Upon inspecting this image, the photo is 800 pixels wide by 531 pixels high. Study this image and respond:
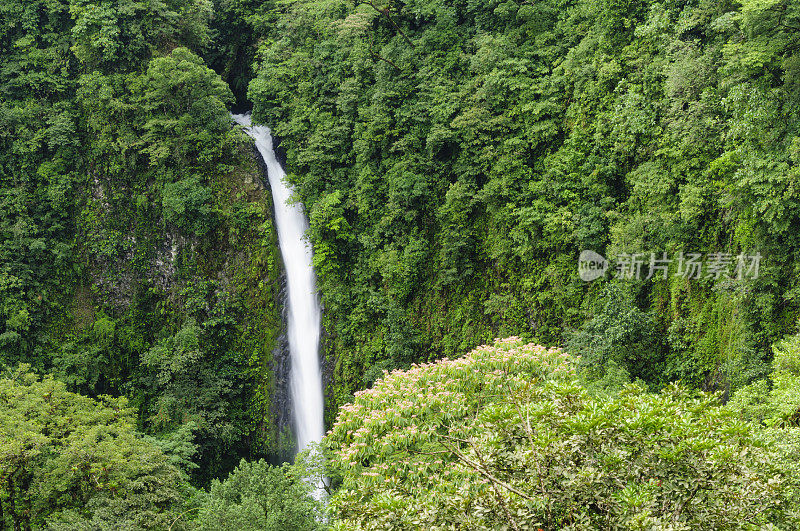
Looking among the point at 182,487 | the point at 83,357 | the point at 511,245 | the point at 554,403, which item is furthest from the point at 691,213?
the point at 83,357

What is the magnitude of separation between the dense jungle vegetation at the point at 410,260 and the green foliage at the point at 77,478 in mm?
57

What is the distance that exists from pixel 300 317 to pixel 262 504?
7.05m

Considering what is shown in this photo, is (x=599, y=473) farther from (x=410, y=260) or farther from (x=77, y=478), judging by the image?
(x=410, y=260)

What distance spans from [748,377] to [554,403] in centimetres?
545

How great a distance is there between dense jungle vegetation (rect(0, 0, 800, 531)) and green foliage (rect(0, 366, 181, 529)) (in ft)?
0.19

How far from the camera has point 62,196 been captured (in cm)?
1631

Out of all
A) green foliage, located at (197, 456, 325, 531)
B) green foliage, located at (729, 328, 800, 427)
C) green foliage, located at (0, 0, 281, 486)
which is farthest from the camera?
green foliage, located at (0, 0, 281, 486)

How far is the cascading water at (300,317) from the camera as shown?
15.1 metres

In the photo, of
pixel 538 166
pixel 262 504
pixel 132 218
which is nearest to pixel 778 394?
pixel 538 166

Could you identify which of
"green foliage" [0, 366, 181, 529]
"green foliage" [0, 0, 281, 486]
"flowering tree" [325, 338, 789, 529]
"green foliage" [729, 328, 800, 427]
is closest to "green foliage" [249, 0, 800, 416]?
"green foliage" [729, 328, 800, 427]

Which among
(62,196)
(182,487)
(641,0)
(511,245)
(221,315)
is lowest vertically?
(182,487)

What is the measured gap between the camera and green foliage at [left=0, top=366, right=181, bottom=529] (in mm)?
9680

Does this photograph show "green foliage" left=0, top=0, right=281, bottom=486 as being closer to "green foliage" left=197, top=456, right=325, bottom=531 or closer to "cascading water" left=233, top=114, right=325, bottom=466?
"cascading water" left=233, top=114, right=325, bottom=466

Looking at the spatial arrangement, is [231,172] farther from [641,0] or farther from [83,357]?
[641,0]
